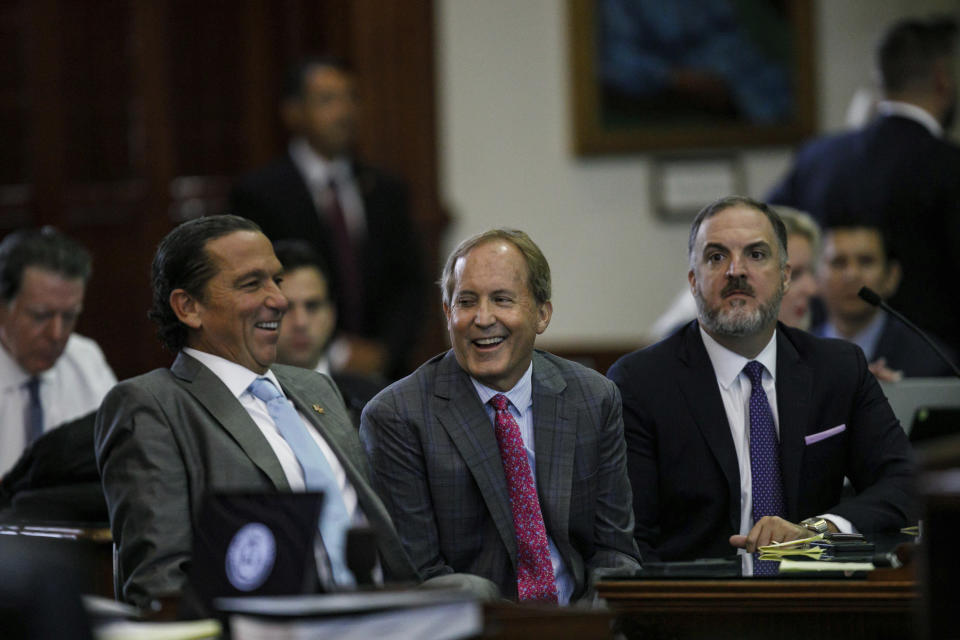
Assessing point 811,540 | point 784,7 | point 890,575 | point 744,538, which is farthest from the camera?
point 784,7

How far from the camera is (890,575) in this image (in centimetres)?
250

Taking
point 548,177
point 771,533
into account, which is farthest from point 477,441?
point 548,177

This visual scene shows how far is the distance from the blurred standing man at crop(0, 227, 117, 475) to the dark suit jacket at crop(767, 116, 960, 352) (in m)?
2.65

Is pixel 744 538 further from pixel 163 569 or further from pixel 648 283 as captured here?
pixel 648 283

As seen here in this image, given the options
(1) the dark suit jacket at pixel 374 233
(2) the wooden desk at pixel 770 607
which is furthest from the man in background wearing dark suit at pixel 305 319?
(2) the wooden desk at pixel 770 607

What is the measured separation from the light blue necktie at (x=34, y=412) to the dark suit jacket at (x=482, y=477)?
4.72 ft

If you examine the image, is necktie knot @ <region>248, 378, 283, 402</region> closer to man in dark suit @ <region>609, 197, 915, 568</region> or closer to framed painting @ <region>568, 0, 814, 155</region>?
man in dark suit @ <region>609, 197, 915, 568</region>

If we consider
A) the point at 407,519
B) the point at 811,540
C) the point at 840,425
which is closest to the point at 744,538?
the point at 811,540

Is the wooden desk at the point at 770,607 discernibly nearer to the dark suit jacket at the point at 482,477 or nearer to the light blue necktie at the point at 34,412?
the dark suit jacket at the point at 482,477

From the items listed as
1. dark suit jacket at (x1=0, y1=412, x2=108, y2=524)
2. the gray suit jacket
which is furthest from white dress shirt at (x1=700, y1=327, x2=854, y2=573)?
dark suit jacket at (x1=0, y1=412, x2=108, y2=524)

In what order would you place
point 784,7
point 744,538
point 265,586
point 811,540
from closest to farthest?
1. point 265,586
2. point 811,540
3. point 744,538
4. point 784,7

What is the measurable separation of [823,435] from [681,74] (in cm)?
391

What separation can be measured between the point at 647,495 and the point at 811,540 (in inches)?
20.7

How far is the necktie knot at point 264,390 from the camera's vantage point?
3092 millimetres
